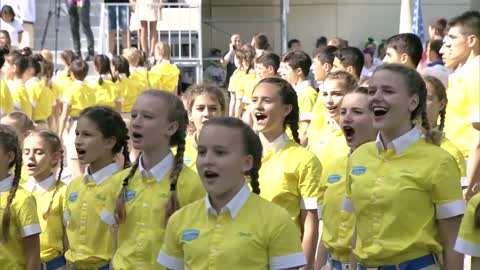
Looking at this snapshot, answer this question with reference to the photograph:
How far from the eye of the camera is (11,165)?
642cm

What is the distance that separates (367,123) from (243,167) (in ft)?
4.52

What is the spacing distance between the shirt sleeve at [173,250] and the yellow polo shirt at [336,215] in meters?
1.16

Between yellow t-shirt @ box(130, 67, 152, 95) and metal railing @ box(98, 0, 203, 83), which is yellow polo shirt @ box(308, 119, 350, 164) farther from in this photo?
metal railing @ box(98, 0, 203, 83)

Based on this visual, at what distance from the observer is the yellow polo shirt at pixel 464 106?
760 centimetres

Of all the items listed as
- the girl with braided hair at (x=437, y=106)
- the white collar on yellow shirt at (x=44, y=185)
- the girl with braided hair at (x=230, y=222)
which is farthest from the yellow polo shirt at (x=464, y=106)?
the girl with braided hair at (x=230, y=222)

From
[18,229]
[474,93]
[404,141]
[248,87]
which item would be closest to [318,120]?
[474,93]

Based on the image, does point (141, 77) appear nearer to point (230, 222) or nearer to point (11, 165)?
point (11, 165)

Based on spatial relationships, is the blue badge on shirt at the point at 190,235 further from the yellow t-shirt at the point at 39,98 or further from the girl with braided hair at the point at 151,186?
the yellow t-shirt at the point at 39,98

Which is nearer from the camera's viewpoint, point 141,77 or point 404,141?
point 404,141

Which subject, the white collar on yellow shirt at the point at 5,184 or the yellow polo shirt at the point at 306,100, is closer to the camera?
the white collar on yellow shirt at the point at 5,184

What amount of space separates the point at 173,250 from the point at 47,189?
2.16 metres

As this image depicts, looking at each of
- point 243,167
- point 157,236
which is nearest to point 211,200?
point 243,167

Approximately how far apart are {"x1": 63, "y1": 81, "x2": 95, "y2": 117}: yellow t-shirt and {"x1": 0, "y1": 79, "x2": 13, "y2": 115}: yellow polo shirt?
296cm

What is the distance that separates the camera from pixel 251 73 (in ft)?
57.1
